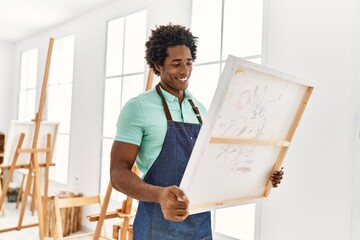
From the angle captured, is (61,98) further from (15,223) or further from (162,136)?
(162,136)

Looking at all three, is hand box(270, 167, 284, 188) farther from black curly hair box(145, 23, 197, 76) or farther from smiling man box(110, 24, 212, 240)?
black curly hair box(145, 23, 197, 76)

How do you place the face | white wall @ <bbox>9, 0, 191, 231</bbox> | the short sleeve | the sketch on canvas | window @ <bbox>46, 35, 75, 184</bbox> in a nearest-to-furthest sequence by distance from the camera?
the short sleeve, the face, the sketch on canvas, white wall @ <bbox>9, 0, 191, 231</bbox>, window @ <bbox>46, 35, 75, 184</bbox>

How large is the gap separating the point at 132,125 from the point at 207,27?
5.73 feet

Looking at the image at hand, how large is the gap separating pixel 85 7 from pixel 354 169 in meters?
3.41

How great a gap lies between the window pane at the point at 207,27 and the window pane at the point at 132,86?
0.85 meters

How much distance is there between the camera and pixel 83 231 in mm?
4078

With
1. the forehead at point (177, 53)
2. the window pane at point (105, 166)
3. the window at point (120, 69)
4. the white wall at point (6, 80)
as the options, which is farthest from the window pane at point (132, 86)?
the white wall at point (6, 80)

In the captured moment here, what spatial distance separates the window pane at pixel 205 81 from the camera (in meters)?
2.68

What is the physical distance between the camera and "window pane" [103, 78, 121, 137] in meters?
3.71

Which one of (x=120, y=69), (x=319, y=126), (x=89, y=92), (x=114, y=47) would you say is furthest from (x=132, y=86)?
(x=319, y=126)

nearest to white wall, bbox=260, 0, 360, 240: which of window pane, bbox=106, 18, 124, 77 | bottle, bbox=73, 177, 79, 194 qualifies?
window pane, bbox=106, 18, 124, 77

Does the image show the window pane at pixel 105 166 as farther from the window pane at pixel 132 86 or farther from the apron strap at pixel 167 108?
the apron strap at pixel 167 108

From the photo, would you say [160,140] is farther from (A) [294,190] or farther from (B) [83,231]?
(B) [83,231]

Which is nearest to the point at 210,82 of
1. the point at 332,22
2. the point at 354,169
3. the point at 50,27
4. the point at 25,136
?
the point at 332,22
